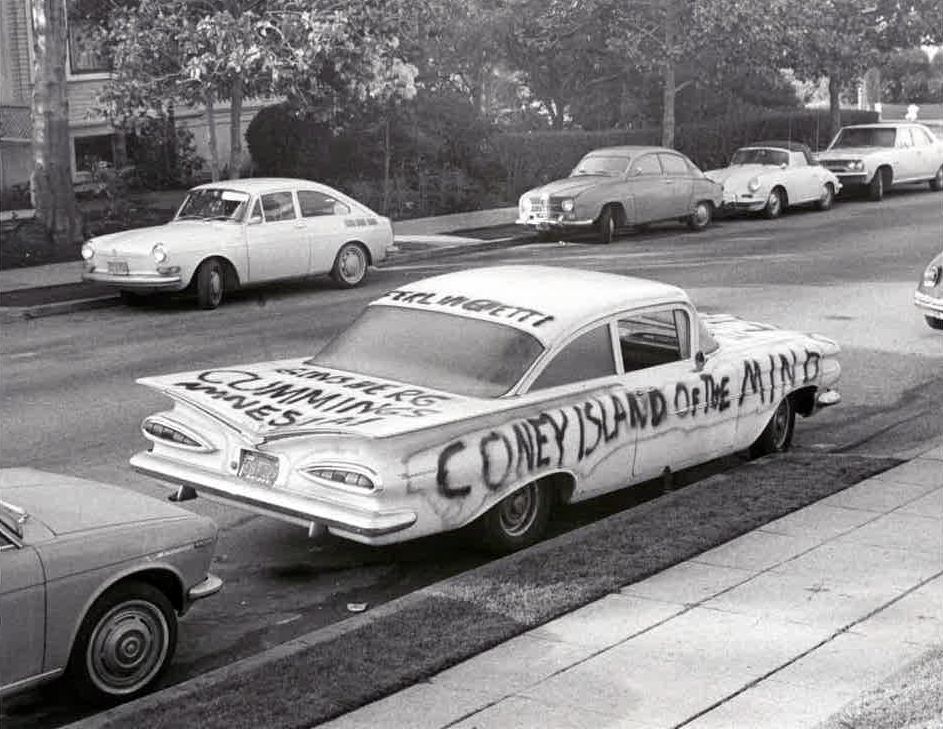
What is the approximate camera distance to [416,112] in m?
30.4

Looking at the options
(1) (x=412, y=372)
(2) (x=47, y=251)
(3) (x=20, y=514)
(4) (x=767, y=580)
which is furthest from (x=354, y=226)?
(3) (x=20, y=514)

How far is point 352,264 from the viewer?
20531mm

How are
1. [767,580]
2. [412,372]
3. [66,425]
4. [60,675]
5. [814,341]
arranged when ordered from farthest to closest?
[66,425] → [814,341] → [412,372] → [767,580] → [60,675]

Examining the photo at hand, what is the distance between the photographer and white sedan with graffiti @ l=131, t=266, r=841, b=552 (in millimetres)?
8188

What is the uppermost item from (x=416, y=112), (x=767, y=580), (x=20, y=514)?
(x=416, y=112)

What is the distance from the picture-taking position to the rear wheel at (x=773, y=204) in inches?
1126

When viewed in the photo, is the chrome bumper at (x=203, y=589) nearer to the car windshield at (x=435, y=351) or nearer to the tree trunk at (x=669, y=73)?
the car windshield at (x=435, y=351)

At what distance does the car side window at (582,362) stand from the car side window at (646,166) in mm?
16519

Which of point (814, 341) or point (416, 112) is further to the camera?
point (416, 112)

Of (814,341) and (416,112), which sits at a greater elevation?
(416,112)

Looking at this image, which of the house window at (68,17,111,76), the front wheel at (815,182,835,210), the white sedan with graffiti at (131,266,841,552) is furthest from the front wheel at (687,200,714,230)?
the white sedan with graffiti at (131,266,841,552)

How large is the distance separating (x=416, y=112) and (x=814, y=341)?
788 inches

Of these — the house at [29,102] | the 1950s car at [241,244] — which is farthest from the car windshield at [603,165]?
the house at [29,102]

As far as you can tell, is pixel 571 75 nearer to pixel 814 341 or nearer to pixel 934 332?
pixel 934 332
